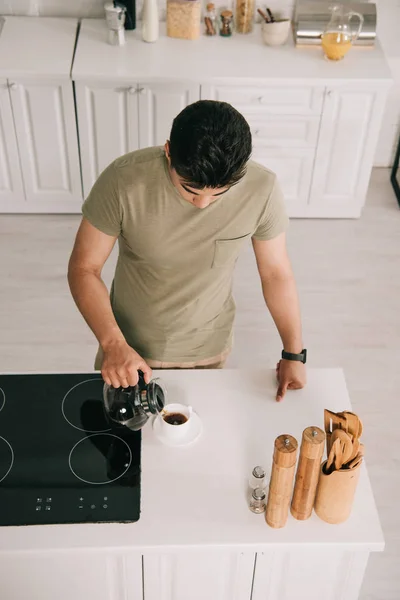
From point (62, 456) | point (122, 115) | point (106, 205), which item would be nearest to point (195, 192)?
point (106, 205)

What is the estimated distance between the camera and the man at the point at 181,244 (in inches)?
58.5

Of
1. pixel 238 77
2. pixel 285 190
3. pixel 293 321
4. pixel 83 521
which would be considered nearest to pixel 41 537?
pixel 83 521

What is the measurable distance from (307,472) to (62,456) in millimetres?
587

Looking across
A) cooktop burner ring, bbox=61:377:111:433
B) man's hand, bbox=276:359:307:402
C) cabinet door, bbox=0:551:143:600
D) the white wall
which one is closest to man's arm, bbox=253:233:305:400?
man's hand, bbox=276:359:307:402

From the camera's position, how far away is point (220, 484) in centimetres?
165

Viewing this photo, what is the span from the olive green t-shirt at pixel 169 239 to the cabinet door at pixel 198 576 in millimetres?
609

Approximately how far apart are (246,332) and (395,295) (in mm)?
826

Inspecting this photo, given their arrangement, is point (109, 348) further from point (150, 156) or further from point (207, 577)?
point (207, 577)

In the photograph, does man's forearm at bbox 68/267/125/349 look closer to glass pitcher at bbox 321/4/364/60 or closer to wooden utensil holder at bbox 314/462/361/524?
wooden utensil holder at bbox 314/462/361/524

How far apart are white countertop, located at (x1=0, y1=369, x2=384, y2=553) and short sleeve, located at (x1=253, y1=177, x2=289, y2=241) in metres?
0.38

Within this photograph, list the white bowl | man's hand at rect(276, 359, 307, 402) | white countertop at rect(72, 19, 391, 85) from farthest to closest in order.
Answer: the white bowl → white countertop at rect(72, 19, 391, 85) → man's hand at rect(276, 359, 307, 402)

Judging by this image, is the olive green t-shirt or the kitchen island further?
the olive green t-shirt

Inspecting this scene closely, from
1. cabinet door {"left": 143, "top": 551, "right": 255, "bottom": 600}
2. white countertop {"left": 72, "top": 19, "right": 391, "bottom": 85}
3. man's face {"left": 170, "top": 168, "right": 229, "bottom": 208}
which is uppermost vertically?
man's face {"left": 170, "top": 168, "right": 229, "bottom": 208}

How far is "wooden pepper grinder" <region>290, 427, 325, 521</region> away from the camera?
4.73ft
